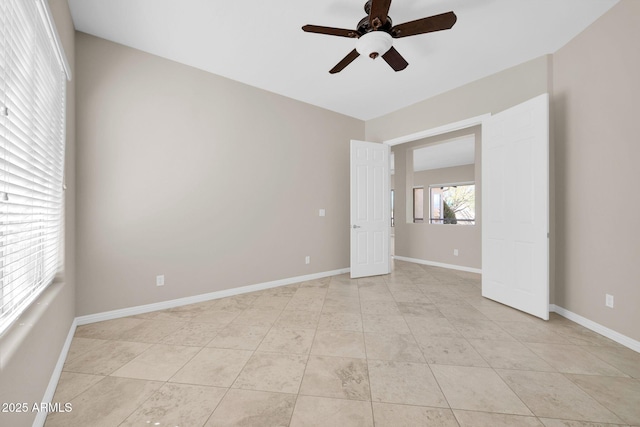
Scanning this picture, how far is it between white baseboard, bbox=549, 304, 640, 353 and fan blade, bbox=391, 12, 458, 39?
111 inches

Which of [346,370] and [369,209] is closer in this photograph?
[346,370]

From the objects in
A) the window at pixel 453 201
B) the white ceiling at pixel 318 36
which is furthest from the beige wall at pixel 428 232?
the window at pixel 453 201

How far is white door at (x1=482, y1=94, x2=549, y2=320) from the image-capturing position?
2.68 m

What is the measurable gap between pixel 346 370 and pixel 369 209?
2875 millimetres

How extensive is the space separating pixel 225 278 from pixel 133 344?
4.16 feet

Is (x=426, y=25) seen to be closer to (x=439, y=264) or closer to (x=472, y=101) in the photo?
(x=472, y=101)

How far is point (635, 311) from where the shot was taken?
211 cm

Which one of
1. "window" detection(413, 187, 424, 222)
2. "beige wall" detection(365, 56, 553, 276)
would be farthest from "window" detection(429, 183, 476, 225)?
"beige wall" detection(365, 56, 553, 276)

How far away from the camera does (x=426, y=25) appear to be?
1996 mm

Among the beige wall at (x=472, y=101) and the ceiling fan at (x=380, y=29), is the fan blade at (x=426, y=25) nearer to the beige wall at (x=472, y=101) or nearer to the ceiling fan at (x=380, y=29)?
the ceiling fan at (x=380, y=29)

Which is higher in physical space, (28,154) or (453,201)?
(453,201)

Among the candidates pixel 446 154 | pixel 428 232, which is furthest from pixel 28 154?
pixel 446 154

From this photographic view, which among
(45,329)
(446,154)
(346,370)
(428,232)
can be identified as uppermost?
(446,154)

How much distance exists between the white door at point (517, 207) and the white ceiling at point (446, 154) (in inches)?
119
